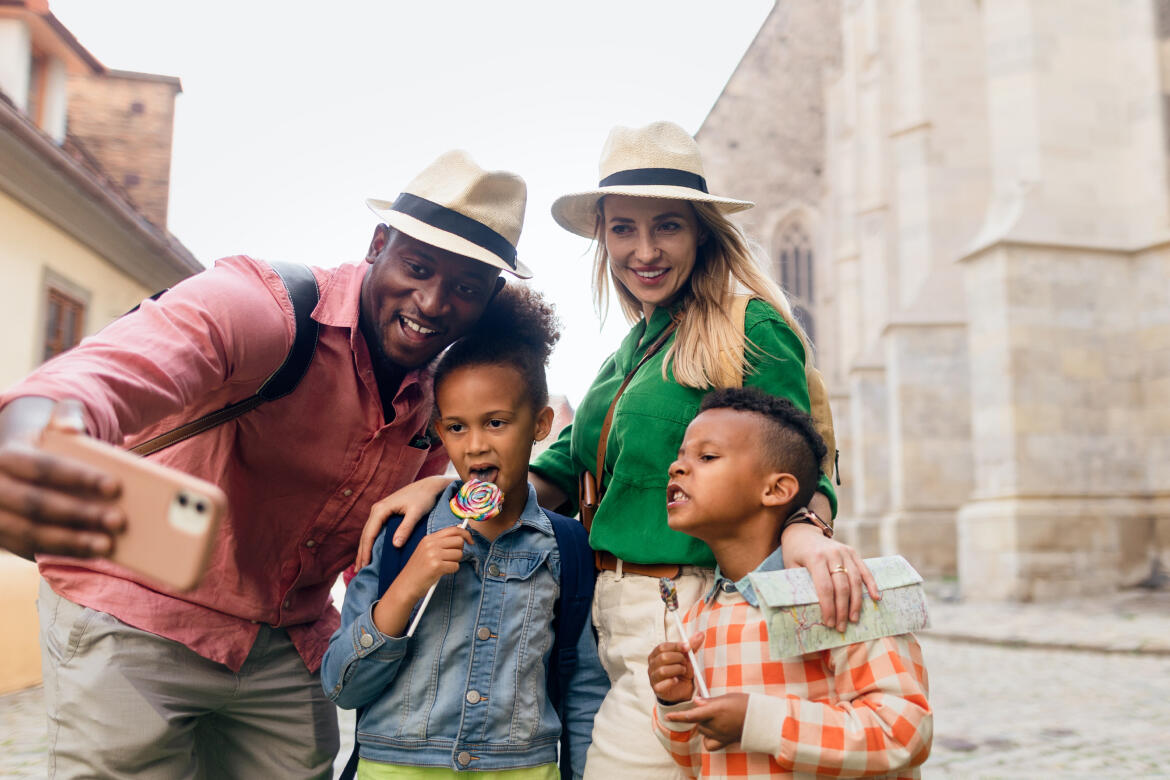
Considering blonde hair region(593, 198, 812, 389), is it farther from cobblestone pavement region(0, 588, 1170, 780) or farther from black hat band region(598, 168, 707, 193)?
cobblestone pavement region(0, 588, 1170, 780)

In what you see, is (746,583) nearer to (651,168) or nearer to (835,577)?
(835,577)

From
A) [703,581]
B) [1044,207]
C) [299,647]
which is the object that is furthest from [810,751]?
[1044,207]

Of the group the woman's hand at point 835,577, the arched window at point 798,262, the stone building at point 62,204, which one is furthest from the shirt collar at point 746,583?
the arched window at point 798,262

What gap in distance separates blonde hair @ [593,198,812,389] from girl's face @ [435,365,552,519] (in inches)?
15.3

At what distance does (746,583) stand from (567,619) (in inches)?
24.1

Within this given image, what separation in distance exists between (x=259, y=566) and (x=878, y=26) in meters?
23.2

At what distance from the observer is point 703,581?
7.95 ft

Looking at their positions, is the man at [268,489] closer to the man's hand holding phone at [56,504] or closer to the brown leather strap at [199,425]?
the brown leather strap at [199,425]

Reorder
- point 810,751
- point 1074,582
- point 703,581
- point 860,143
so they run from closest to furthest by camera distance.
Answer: point 810,751
point 703,581
point 1074,582
point 860,143

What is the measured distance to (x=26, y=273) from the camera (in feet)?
30.7

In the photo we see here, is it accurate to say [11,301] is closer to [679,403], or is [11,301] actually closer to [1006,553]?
[679,403]

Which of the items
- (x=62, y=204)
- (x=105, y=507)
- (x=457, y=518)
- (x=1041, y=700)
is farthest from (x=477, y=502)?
(x=62, y=204)

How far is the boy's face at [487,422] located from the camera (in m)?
2.50

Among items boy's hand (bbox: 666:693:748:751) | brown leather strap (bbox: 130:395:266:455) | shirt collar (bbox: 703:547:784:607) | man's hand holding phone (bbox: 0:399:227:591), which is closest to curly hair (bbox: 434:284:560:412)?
brown leather strap (bbox: 130:395:266:455)
